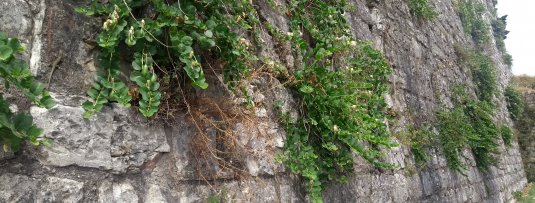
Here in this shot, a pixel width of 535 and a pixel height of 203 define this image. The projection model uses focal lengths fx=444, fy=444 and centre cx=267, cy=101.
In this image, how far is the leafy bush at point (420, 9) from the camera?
5.67 meters

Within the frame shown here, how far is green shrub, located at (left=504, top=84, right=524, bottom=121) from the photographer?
10.6 metres

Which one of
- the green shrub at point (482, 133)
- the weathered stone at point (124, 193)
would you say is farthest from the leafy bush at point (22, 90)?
the green shrub at point (482, 133)

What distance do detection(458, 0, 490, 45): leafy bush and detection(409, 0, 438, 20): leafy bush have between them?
3.04m

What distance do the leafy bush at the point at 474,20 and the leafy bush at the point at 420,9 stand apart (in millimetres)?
3041

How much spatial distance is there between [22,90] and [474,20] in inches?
409

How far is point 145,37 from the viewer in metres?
1.67

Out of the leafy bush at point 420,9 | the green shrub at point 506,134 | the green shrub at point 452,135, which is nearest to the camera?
the green shrub at point 452,135

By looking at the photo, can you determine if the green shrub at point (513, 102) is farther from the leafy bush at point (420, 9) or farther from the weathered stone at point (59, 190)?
the weathered stone at point (59, 190)

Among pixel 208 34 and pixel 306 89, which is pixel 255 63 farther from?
pixel 208 34

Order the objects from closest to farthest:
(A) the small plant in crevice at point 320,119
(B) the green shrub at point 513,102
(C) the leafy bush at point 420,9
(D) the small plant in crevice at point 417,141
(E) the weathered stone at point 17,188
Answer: (E) the weathered stone at point 17,188 → (A) the small plant in crevice at point 320,119 → (D) the small plant in crevice at point 417,141 → (C) the leafy bush at point 420,9 → (B) the green shrub at point 513,102

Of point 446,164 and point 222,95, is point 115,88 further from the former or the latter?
point 446,164

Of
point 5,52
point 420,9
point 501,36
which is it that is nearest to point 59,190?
point 5,52

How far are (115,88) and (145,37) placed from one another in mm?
226

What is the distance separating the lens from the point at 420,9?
577 cm
